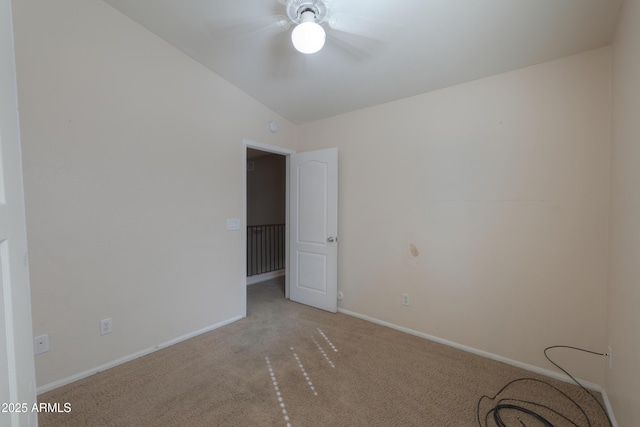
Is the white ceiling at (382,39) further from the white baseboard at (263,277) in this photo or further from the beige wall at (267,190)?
the beige wall at (267,190)

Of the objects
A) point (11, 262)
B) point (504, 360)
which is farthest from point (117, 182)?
point (504, 360)

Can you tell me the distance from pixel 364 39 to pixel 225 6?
3.46 feet

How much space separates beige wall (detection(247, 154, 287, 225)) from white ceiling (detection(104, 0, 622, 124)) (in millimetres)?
3545

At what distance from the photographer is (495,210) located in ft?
7.35

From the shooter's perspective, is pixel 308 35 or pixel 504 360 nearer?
pixel 308 35

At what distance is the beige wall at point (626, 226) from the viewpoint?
4.20ft

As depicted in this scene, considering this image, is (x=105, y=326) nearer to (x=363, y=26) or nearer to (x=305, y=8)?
(x=305, y=8)

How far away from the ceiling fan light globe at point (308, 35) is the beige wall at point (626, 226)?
5.26 feet

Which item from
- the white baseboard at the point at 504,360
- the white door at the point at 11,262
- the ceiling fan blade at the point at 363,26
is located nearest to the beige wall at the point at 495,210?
the white baseboard at the point at 504,360

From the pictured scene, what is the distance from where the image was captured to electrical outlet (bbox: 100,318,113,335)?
2122 mm

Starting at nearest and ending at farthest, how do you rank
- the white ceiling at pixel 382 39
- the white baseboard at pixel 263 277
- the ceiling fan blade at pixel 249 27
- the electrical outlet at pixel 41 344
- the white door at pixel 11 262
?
the white door at pixel 11 262 < the white ceiling at pixel 382 39 < the electrical outlet at pixel 41 344 < the ceiling fan blade at pixel 249 27 < the white baseboard at pixel 263 277

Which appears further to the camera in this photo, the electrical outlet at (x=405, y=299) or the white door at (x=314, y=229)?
the white door at (x=314, y=229)

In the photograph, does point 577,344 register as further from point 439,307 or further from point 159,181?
point 159,181

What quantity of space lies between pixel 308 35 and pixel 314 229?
7.17 ft
